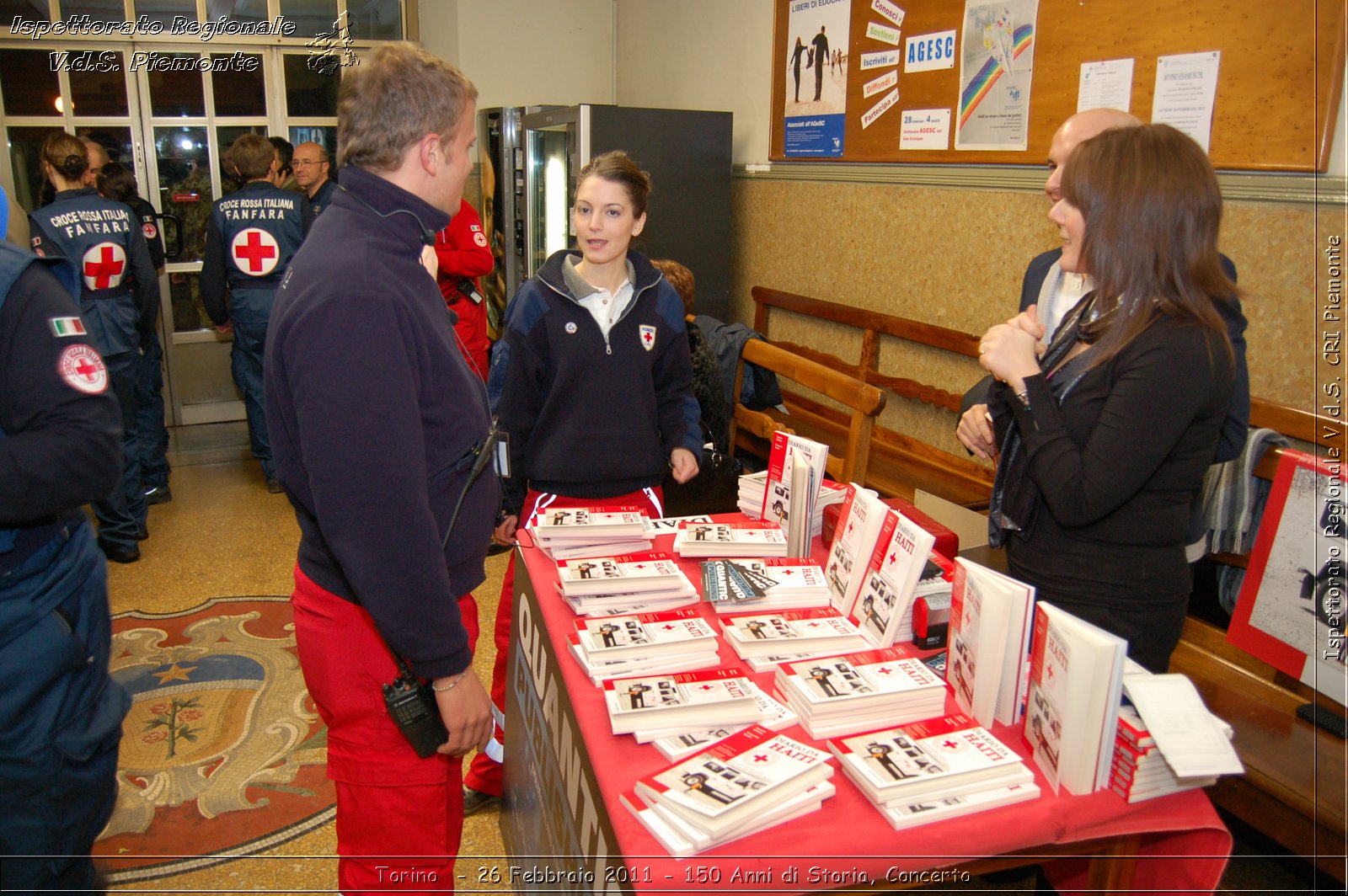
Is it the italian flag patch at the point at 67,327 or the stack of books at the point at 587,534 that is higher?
the italian flag patch at the point at 67,327

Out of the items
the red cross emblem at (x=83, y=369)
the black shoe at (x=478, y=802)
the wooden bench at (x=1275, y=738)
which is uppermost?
the red cross emblem at (x=83, y=369)

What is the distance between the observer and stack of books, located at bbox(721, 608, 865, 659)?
5.47 feet

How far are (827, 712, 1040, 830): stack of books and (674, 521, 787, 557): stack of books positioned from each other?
68cm

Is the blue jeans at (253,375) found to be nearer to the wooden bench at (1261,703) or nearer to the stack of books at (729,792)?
the wooden bench at (1261,703)

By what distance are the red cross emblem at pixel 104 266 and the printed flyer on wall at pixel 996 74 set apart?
3.96 metres

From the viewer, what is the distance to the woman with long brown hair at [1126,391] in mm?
1592

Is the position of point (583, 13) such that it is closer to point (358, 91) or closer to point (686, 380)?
point (686, 380)

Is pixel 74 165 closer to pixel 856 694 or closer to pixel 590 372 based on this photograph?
pixel 590 372

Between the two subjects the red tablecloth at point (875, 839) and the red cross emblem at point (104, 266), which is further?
the red cross emblem at point (104, 266)

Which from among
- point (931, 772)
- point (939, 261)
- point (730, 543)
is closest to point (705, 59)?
point (939, 261)

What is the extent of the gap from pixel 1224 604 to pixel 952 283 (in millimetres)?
1741

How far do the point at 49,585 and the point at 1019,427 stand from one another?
172 centimetres

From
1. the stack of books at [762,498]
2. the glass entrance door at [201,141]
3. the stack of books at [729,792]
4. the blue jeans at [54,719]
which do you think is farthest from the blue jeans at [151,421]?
the stack of books at [729,792]

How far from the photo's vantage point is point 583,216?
2.51m
